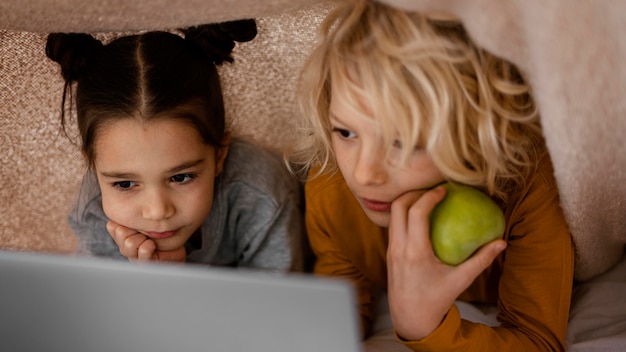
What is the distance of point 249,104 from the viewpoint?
114cm

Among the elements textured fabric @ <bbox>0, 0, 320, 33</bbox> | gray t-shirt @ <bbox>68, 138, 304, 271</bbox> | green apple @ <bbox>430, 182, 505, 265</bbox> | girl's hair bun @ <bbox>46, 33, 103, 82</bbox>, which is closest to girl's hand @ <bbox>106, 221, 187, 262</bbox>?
gray t-shirt @ <bbox>68, 138, 304, 271</bbox>

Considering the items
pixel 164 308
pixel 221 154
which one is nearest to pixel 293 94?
pixel 221 154

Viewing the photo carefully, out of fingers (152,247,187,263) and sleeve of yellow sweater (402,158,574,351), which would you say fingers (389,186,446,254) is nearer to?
sleeve of yellow sweater (402,158,574,351)

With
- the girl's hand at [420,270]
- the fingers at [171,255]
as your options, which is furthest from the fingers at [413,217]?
the fingers at [171,255]

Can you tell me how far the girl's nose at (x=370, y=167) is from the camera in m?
0.75

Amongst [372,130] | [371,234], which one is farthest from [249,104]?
[372,130]

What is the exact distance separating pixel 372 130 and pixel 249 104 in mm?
442

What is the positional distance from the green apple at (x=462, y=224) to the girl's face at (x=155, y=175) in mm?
387

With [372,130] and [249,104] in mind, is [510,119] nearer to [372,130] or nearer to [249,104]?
[372,130]

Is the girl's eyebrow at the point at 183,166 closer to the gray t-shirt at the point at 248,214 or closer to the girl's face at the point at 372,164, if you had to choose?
the gray t-shirt at the point at 248,214

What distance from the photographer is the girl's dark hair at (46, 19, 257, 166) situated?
0.96 m

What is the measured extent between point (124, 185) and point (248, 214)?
24 centimetres

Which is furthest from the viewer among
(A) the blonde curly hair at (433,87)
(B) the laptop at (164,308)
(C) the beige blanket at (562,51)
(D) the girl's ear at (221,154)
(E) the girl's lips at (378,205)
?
(D) the girl's ear at (221,154)

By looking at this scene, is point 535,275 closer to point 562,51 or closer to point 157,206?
point 562,51
